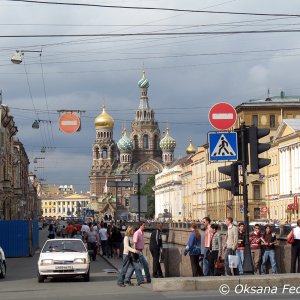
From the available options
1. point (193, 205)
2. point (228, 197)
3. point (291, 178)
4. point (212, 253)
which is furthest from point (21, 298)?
point (193, 205)

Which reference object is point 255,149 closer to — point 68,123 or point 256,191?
point 68,123

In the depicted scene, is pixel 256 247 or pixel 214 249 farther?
pixel 256 247

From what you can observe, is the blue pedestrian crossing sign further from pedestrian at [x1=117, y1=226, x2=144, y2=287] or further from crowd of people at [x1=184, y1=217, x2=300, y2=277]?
pedestrian at [x1=117, y1=226, x2=144, y2=287]

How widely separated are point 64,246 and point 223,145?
8.44 meters

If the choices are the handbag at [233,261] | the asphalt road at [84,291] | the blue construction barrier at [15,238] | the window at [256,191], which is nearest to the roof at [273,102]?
the window at [256,191]

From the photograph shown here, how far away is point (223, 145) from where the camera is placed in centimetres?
2062

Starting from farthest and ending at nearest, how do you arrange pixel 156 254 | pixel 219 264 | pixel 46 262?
pixel 46 262, pixel 156 254, pixel 219 264

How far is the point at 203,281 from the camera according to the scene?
20328 mm

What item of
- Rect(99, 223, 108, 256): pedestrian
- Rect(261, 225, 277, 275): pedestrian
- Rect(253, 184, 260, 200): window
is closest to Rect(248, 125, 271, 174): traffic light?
Rect(261, 225, 277, 275): pedestrian

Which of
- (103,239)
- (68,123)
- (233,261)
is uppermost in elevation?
(68,123)

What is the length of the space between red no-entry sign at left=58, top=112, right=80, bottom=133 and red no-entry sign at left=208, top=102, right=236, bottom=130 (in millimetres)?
18415

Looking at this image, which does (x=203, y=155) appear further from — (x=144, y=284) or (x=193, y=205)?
(x=144, y=284)

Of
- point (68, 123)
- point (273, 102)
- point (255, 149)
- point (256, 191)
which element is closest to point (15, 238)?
point (68, 123)

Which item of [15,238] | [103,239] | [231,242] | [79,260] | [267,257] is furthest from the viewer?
[15,238]
